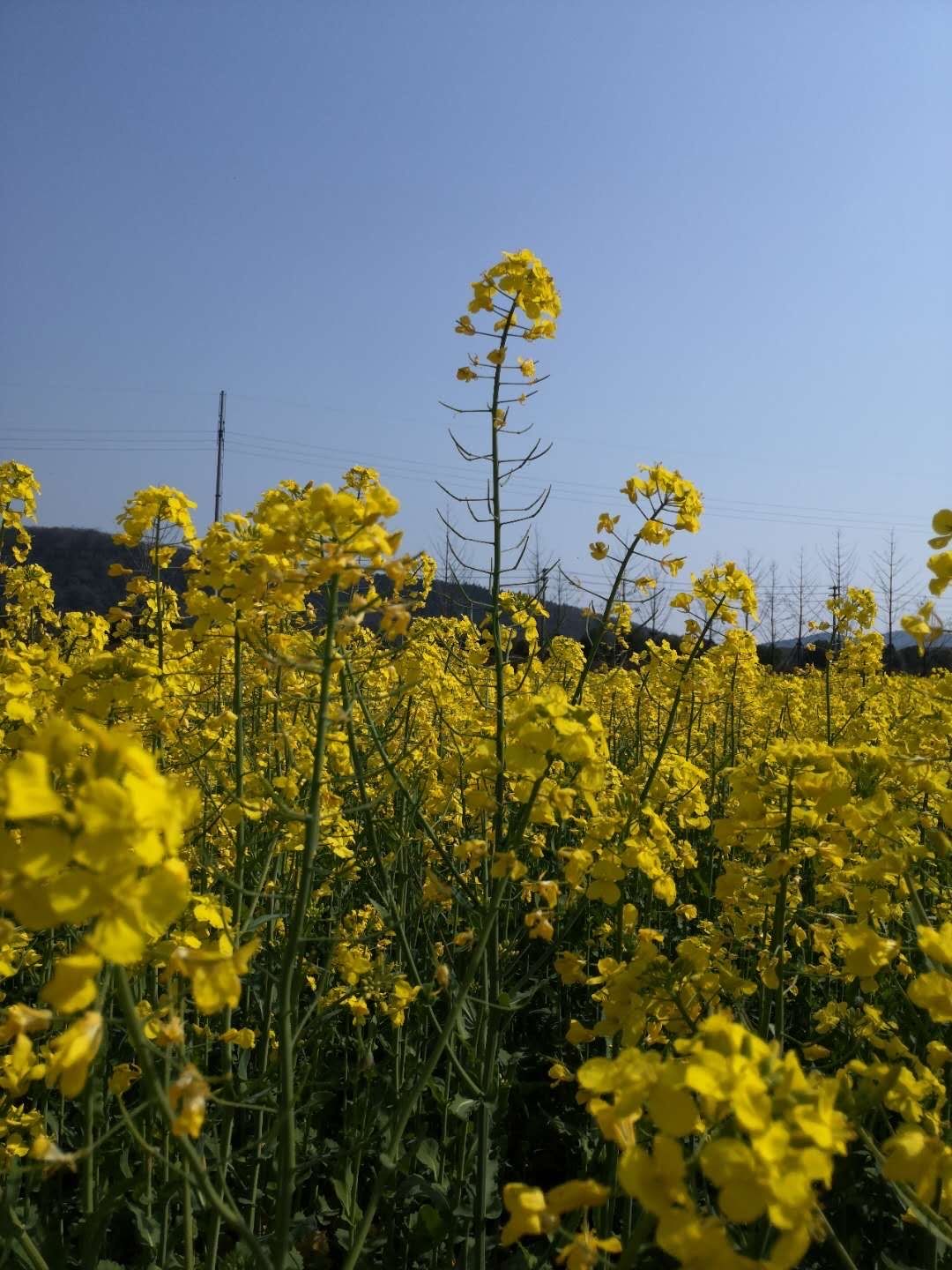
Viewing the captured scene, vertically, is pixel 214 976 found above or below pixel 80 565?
below

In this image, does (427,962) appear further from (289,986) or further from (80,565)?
(80,565)

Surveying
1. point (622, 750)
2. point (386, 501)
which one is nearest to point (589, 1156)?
point (386, 501)

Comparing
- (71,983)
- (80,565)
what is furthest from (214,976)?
(80,565)

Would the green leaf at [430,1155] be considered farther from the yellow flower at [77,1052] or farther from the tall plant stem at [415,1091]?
the yellow flower at [77,1052]

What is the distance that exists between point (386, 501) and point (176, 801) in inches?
37.9

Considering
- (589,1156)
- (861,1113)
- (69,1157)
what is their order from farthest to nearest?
(589,1156) < (861,1113) < (69,1157)

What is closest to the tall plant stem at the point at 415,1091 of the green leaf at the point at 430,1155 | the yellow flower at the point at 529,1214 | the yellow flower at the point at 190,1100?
the yellow flower at the point at 529,1214

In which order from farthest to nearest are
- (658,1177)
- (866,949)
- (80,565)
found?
(80,565) → (866,949) → (658,1177)

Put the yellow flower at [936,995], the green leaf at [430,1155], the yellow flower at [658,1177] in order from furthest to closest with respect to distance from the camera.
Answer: the green leaf at [430,1155] → the yellow flower at [936,995] → the yellow flower at [658,1177]

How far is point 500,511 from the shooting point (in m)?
2.93

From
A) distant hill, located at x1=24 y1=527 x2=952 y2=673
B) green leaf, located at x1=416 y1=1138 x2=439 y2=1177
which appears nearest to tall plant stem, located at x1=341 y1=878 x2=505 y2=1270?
green leaf, located at x1=416 y1=1138 x2=439 y2=1177

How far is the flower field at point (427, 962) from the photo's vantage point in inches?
40.2

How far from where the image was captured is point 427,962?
12.4 ft

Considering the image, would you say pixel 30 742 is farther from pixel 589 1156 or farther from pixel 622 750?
pixel 622 750
